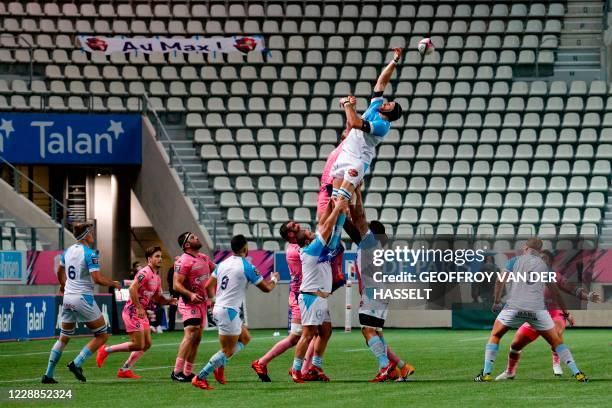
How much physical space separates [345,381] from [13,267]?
15.3 m

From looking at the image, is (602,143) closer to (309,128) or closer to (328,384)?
(309,128)

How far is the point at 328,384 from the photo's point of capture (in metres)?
15.0

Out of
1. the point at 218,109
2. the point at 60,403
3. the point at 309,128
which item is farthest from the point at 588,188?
Answer: the point at 60,403

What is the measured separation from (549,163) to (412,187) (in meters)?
4.18

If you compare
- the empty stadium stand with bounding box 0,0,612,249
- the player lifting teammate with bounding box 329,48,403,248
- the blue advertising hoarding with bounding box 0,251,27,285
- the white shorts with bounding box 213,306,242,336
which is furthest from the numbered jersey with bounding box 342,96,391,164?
the empty stadium stand with bounding box 0,0,612,249

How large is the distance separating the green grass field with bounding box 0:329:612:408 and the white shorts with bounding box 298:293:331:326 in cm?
83

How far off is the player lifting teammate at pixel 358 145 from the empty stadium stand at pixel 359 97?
16966mm

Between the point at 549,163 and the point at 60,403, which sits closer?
the point at 60,403

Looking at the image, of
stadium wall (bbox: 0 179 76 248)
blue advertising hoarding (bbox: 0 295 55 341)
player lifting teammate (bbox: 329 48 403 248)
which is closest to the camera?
player lifting teammate (bbox: 329 48 403 248)

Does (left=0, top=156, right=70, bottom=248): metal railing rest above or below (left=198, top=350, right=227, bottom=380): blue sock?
above

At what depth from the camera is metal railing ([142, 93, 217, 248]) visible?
3331 centimetres

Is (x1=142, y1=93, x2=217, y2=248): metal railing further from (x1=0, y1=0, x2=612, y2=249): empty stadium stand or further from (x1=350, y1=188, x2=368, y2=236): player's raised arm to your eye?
(x1=350, y1=188, x2=368, y2=236): player's raised arm

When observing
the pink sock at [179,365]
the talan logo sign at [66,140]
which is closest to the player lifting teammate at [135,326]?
the pink sock at [179,365]

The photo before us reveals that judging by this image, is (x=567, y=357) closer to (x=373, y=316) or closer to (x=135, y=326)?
(x=373, y=316)
